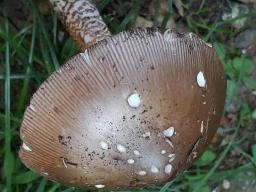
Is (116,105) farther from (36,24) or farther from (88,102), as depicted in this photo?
(36,24)

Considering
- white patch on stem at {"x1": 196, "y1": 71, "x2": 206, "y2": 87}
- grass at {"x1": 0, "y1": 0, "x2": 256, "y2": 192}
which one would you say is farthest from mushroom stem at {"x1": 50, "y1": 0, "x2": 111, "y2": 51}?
white patch on stem at {"x1": 196, "y1": 71, "x2": 206, "y2": 87}

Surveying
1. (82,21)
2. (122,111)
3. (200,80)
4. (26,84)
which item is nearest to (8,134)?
(26,84)

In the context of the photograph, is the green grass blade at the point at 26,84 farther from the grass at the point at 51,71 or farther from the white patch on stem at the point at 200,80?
the white patch on stem at the point at 200,80

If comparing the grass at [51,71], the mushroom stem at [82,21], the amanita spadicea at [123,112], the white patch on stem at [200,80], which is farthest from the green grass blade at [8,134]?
the white patch on stem at [200,80]

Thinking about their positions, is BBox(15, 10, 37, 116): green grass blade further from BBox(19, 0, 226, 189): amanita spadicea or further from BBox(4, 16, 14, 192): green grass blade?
BBox(19, 0, 226, 189): amanita spadicea

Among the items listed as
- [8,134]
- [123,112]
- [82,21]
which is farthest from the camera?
[8,134]

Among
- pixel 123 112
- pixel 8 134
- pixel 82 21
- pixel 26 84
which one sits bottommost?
pixel 8 134

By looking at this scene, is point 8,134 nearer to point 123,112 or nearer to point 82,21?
point 82,21
